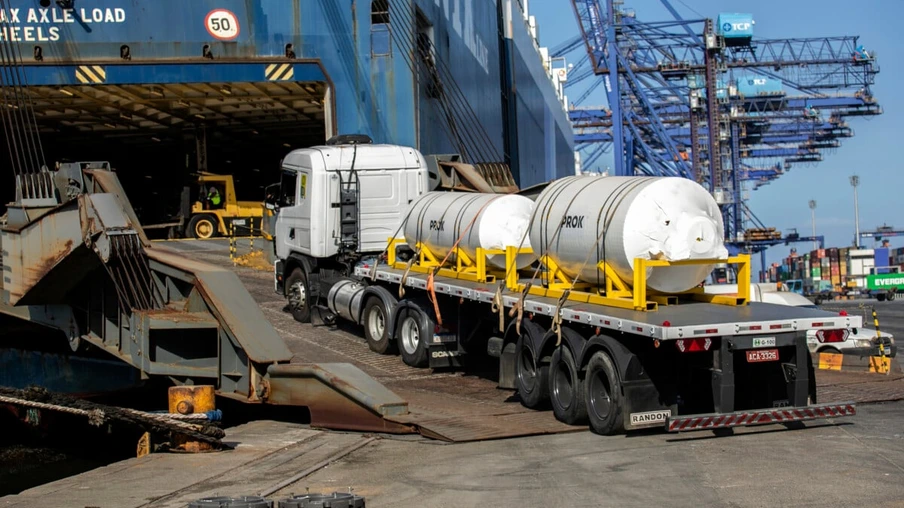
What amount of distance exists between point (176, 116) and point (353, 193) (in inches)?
829

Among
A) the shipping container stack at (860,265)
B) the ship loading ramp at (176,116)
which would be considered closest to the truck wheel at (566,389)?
the ship loading ramp at (176,116)

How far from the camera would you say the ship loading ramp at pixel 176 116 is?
88.4 feet

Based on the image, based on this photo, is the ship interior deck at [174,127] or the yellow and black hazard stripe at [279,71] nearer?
the yellow and black hazard stripe at [279,71]

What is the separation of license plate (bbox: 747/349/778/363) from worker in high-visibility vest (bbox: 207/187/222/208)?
30.3 meters

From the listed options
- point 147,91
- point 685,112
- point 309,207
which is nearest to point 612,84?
point 685,112

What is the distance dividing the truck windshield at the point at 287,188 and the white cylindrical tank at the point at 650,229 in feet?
28.0

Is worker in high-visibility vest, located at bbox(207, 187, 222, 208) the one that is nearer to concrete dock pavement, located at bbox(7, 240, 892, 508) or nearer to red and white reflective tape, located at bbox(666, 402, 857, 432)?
concrete dock pavement, located at bbox(7, 240, 892, 508)

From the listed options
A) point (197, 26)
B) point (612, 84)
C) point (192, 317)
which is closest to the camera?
point (192, 317)

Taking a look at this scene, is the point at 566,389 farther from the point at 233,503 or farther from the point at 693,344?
the point at 233,503

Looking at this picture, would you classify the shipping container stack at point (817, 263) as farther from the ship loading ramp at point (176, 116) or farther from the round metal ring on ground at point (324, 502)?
the round metal ring on ground at point (324, 502)

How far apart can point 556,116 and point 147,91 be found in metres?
56.3

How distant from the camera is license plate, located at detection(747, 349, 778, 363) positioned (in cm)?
1048

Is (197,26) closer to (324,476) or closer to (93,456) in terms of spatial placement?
(93,456)

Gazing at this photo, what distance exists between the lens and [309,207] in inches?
758
